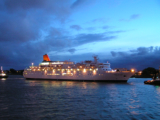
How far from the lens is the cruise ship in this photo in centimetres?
5394

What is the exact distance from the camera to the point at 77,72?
196 ft

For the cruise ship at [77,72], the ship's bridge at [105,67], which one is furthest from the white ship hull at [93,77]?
the ship's bridge at [105,67]

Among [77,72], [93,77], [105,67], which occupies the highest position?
[105,67]

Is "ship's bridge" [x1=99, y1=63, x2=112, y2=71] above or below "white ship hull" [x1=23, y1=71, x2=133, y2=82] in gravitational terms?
above

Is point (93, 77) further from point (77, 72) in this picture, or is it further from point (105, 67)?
point (77, 72)

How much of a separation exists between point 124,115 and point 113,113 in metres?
1.08

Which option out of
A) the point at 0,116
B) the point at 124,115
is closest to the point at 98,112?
the point at 124,115

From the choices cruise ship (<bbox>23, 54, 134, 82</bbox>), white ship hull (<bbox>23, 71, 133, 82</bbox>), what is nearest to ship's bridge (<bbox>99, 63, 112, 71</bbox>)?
cruise ship (<bbox>23, 54, 134, 82</bbox>)

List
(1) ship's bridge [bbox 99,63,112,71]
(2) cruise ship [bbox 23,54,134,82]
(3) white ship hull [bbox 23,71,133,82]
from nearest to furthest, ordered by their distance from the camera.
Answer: (3) white ship hull [bbox 23,71,133,82] → (2) cruise ship [bbox 23,54,134,82] → (1) ship's bridge [bbox 99,63,112,71]

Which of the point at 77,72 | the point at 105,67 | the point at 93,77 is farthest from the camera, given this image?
the point at 77,72

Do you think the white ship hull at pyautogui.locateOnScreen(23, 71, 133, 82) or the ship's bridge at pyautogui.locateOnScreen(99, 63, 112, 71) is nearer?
the white ship hull at pyautogui.locateOnScreen(23, 71, 133, 82)

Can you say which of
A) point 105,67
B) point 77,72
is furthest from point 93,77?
point 77,72

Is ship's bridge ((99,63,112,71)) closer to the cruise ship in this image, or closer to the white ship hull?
the cruise ship

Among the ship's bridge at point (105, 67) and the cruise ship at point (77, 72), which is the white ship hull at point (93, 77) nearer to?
the cruise ship at point (77, 72)
